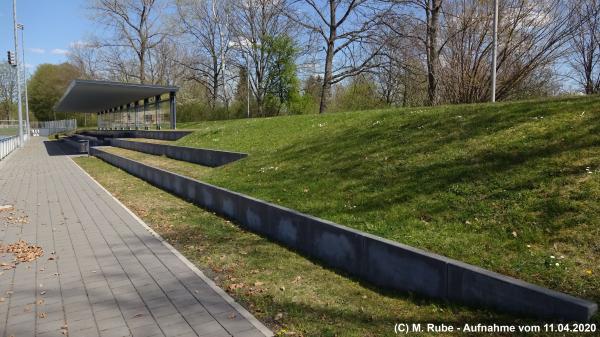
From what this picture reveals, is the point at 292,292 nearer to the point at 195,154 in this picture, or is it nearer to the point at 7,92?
the point at 195,154

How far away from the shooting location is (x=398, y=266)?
441 cm

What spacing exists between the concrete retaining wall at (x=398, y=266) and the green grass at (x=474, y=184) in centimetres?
28

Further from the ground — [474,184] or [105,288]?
[474,184]

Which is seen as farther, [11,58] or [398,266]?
[11,58]

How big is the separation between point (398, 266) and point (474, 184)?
1.74 meters

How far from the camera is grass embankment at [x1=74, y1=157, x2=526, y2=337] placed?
12.5 ft

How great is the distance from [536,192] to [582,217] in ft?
2.21

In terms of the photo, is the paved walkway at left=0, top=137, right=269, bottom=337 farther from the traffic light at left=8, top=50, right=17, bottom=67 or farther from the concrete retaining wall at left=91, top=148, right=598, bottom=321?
the traffic light at left=8, top=50, right=17, bottom=67

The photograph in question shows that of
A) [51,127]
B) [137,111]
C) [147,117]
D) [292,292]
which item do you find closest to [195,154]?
[292,292]

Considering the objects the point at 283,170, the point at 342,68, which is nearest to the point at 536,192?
the point at 283,170

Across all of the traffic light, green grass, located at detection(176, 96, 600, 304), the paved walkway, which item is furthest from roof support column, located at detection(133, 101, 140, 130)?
the paved walkway

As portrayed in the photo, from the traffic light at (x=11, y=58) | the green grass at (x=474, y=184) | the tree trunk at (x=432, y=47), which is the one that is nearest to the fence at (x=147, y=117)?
the traffic light at (x=11, y=58)

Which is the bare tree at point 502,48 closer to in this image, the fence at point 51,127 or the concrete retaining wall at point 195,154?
the concrete retaining wall at point 195,154

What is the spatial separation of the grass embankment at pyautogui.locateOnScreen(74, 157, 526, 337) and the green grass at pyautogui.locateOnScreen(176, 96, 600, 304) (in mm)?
640
